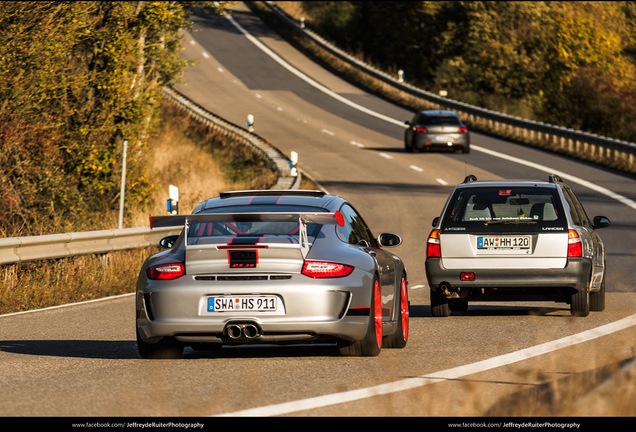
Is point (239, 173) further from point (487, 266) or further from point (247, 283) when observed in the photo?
point (247, 283)

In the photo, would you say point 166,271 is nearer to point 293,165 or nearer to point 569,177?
point 293,165

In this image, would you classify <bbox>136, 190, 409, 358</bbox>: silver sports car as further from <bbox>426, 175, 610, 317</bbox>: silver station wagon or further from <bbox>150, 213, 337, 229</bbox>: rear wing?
<bbox>426, 175, 610, 317</bbox>: silver station wagon

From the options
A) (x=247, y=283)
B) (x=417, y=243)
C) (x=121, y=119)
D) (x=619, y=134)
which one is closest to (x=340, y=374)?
(x=247, y=283)

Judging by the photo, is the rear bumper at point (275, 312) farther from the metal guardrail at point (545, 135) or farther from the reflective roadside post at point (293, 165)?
the metal guardrail at point (545, 135)

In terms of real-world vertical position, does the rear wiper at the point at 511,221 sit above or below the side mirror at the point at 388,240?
below

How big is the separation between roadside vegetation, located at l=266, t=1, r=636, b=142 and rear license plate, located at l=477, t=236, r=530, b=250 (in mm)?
34626

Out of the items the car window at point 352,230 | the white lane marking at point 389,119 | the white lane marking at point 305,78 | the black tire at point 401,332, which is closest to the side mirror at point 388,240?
the car window at point 352,230

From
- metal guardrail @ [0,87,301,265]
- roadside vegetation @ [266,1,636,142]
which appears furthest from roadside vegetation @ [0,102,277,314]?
roadside vegetation @ [266,1,636,142]

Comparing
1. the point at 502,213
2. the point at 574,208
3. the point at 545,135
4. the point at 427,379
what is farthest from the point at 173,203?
the point at 545,135

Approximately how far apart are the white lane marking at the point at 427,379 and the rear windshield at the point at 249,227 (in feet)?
5.18

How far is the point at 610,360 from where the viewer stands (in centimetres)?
822

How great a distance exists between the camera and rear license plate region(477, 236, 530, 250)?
1166 centimetres

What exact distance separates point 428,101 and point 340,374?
4496cm

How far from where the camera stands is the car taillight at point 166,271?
27.2 feet
